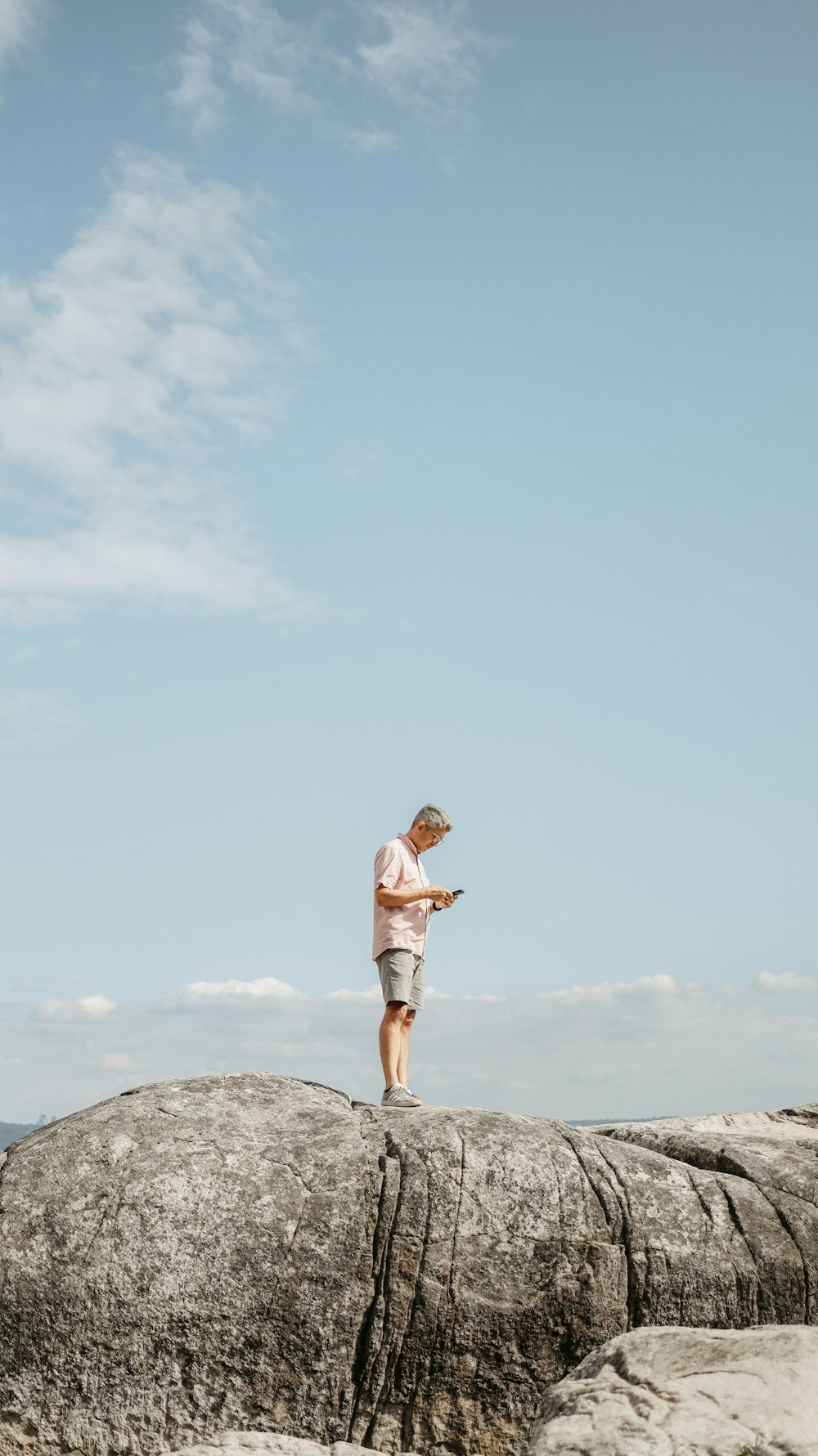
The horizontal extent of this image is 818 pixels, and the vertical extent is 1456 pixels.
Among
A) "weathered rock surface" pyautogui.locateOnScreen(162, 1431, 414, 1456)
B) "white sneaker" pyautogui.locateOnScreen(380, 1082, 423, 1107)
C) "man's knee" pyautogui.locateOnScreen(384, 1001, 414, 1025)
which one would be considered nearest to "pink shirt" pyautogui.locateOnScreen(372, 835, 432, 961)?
"man's knee" pyautogui.locateOnScreen(384, 1001, 414, 1025)

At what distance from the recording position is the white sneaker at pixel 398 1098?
1028 cm

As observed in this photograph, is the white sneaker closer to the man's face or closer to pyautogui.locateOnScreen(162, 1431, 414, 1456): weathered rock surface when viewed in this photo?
the man's face

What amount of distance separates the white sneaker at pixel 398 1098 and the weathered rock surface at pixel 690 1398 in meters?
3.40

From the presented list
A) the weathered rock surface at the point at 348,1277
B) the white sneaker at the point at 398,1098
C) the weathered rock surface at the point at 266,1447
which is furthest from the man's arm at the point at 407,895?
the weathered rock surface at the point at 266,1447

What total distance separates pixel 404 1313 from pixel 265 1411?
1122 mm

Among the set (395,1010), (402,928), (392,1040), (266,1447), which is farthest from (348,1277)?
(402,928)

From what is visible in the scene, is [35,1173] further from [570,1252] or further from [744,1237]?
[744,1237]

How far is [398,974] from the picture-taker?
36.2 ft

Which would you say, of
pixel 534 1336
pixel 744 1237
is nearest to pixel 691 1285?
pixel 744 1237

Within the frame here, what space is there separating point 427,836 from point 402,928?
0.96 metres

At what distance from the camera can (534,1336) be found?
8180 mm

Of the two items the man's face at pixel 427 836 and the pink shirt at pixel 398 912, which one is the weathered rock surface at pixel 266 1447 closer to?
the pink shirt at pixel 398 912

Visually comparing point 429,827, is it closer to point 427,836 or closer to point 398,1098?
point 427,836

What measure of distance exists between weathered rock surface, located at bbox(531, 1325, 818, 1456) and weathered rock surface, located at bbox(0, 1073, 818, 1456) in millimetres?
1328
